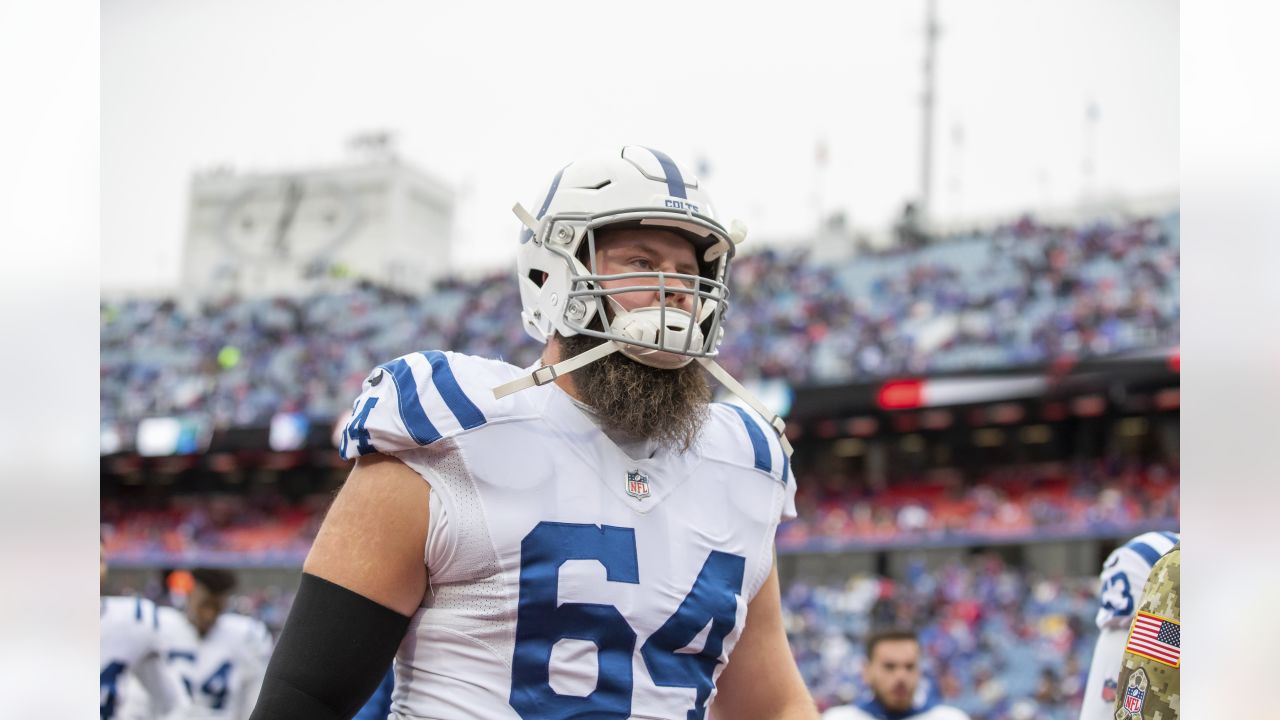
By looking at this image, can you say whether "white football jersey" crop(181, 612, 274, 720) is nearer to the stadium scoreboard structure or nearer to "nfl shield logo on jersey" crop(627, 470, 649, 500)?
"nfl shield logo on jersey" crop(627, 470, 649, 500)

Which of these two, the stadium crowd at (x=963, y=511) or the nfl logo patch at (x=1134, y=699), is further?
the stadium crowd at (x=963, y=511)

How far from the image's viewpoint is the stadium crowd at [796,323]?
72.1ft

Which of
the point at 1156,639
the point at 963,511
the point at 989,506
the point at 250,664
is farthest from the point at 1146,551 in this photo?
the point at 963,511

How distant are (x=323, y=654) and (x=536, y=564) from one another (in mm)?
331

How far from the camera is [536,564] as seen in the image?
75.6 inches

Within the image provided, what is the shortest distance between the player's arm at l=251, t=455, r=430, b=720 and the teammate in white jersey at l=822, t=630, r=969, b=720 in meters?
4.38

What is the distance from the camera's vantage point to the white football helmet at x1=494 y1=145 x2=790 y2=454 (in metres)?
2.05

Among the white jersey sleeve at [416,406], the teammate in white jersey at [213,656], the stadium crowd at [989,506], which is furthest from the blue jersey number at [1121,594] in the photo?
the stadium crowd at [989,506]

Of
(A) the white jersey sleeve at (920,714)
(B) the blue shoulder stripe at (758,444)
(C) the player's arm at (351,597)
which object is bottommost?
(A) the white jersey sleeve at (920,714)

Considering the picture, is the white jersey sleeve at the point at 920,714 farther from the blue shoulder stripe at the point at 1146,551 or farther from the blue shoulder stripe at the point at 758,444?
the blue shoulder stripe at the point at 758,444

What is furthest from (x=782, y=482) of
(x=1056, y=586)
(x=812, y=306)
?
(x=812, y=306)

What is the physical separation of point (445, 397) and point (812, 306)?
24.2 meters

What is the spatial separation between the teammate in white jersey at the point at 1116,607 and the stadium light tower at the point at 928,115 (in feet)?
84.1
